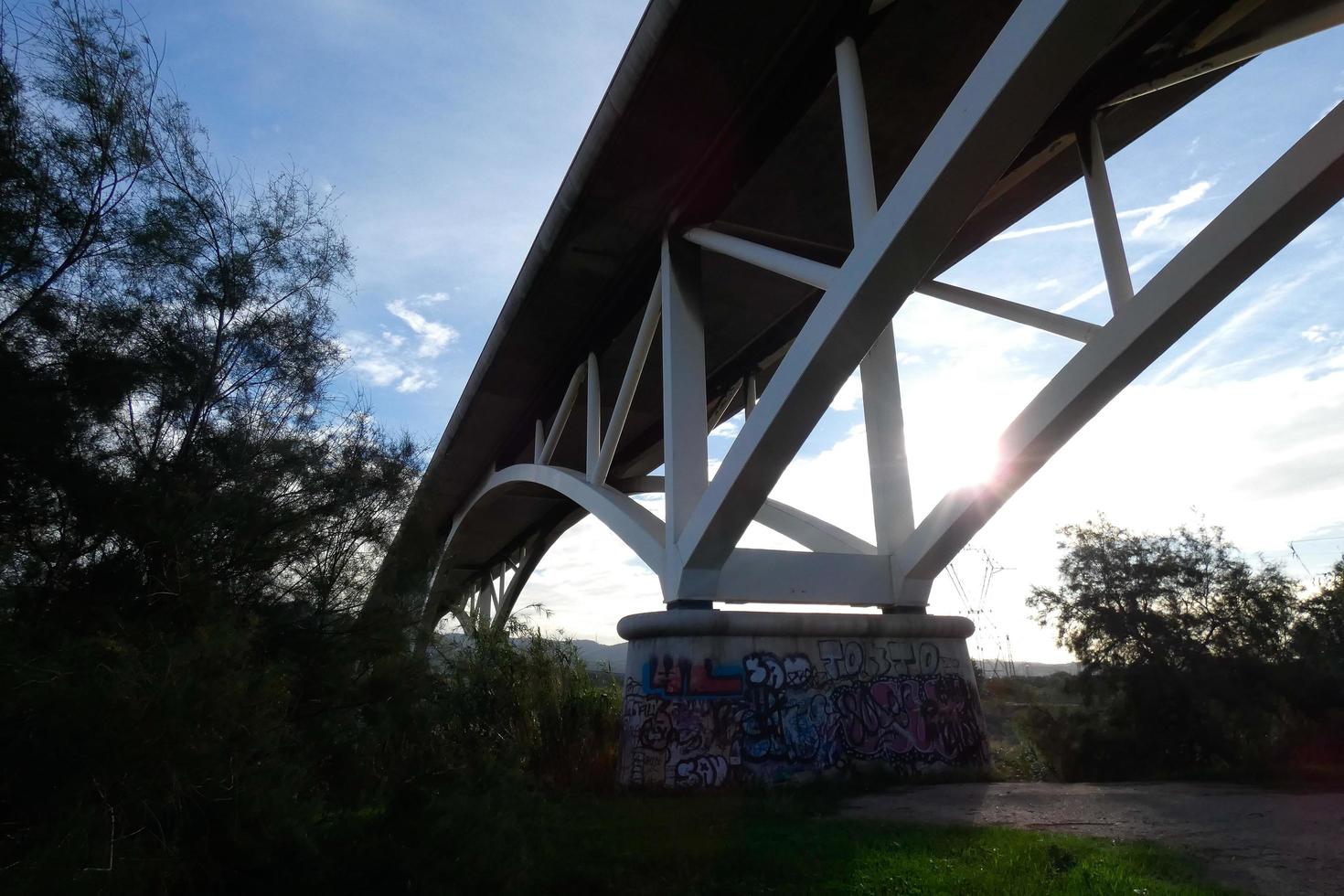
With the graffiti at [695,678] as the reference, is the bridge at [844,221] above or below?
above

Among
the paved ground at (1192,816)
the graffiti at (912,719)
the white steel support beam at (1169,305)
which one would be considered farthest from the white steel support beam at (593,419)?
the paved ground at (1192,816)

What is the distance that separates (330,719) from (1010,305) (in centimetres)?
794

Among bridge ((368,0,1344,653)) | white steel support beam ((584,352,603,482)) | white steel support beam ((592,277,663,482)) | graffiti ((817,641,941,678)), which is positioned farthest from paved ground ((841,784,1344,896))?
white steel support beam ((584,352,603,482))

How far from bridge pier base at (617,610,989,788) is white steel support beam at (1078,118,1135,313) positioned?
4.19m

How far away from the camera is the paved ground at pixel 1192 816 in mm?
4496

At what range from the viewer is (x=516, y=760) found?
5566 millimetres

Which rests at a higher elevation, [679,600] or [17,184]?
[17,184]

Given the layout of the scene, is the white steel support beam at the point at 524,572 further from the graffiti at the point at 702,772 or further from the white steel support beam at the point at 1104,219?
the white steel support beam at the point at 1104,219

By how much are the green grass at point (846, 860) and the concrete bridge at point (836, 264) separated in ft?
6.67

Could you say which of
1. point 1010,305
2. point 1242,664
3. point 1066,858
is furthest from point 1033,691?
point 1066,858

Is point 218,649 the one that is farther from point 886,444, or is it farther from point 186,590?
point 886,444

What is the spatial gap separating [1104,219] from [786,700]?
18.7 ft

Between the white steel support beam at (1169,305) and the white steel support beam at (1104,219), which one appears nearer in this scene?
the white steel support beam at (1169,305)

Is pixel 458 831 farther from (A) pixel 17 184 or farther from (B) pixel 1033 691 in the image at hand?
(B) pixel 1033 691
